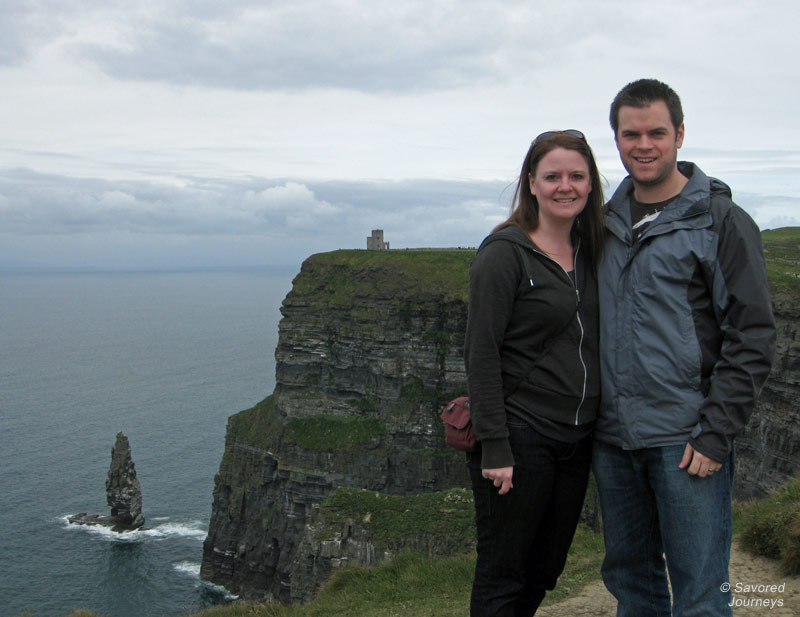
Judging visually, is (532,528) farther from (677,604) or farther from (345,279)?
(345,279)

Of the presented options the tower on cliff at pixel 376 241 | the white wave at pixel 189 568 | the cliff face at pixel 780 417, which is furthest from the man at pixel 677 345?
the tower on cliff at pixel 376 241

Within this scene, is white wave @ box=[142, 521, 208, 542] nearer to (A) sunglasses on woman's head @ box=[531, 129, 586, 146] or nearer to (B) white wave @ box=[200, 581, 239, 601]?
(B) white wave @ box=[200, 581, 239, 601]

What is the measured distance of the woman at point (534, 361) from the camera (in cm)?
565

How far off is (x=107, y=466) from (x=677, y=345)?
7729 centimetres

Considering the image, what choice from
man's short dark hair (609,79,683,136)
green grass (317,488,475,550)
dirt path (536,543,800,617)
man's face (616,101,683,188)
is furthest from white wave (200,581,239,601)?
man's short dark hair (609,79,683,136)

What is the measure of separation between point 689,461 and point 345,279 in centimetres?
5846

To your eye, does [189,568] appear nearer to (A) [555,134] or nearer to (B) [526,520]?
(B) [526,520]

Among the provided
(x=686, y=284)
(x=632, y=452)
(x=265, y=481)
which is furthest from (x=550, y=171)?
(x=265, y=481)

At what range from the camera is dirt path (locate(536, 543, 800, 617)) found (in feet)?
29.7

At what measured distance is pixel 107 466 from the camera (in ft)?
242

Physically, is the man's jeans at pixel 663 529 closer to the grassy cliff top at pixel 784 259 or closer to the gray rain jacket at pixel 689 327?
the gray rain jacket at pixel 689 327

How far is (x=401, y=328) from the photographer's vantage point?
5769 centimetres

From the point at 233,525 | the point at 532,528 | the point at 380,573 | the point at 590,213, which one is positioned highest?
the point at 590,213

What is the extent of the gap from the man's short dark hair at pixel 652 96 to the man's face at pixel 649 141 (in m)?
0.04
